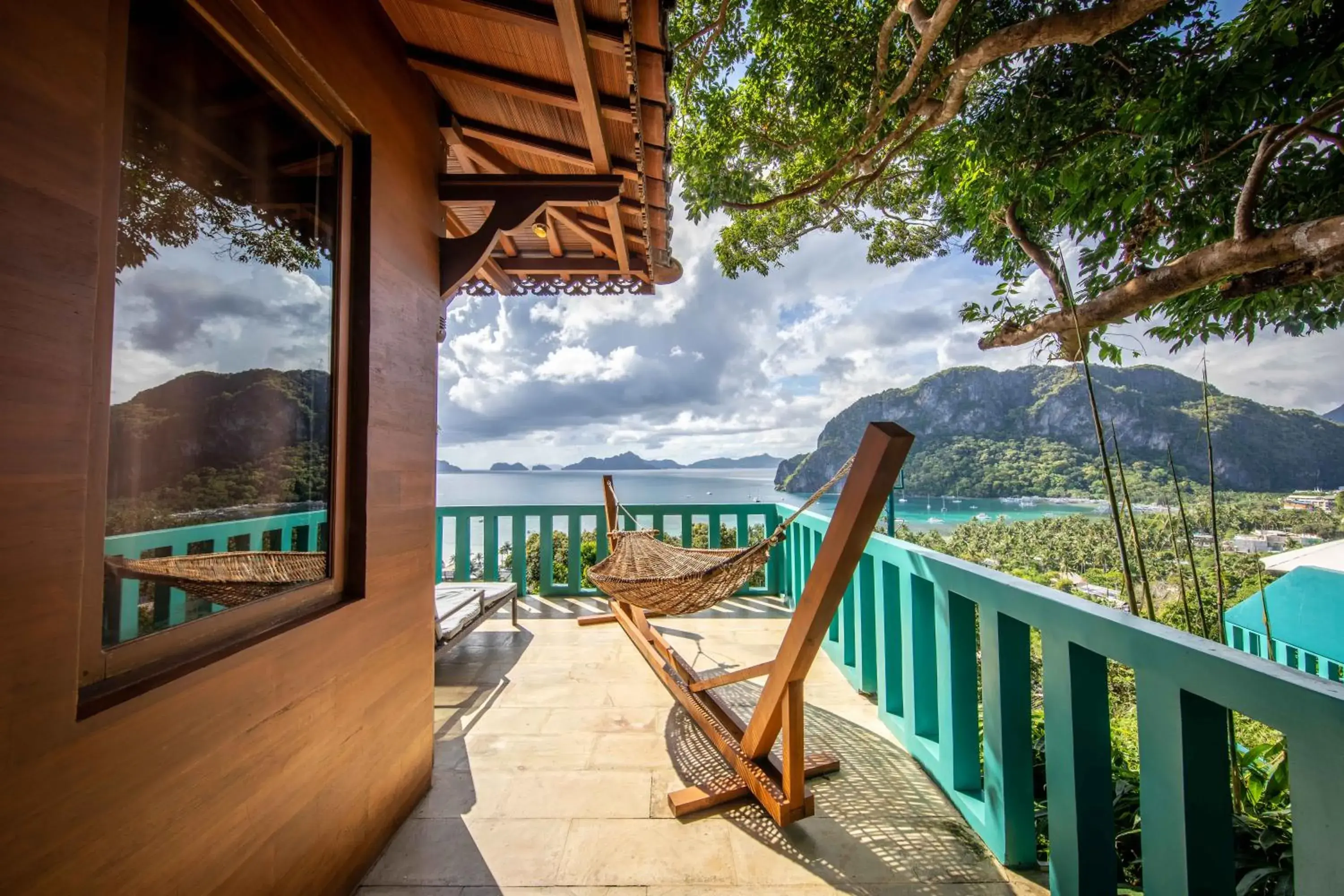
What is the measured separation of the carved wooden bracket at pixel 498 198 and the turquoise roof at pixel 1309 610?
4.26 meters

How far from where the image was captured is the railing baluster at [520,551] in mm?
4121

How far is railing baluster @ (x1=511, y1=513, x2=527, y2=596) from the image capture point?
13.5ft

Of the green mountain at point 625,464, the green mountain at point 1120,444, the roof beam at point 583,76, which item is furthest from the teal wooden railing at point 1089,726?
the green mountain at point 625,464

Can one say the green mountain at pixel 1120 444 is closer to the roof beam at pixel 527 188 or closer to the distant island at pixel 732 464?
the roof beam at pixel 527 188

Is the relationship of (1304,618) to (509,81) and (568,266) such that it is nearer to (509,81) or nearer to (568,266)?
(568,266)

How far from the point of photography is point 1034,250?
410 cm

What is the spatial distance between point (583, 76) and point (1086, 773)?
85.8 inches

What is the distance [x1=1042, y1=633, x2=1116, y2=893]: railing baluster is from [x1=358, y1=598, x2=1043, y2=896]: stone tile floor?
0.22 metres

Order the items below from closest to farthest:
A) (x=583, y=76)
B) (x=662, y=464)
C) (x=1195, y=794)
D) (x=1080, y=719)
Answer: (x=1195, y=794) → (x=1080, y=719) → (x=583, y=76) → (x=662, y=464)

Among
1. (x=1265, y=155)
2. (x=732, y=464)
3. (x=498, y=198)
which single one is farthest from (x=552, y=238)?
(x=732, y=464)

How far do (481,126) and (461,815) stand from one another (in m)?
2.48

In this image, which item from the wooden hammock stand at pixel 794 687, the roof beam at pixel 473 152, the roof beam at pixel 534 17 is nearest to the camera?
the wooden hammock stand at pixel 794 687

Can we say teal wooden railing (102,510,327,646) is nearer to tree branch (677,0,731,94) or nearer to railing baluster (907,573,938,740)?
railing baluster (907,573,938,740)

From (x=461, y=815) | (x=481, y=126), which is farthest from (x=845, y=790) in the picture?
(x=481, y=126)
